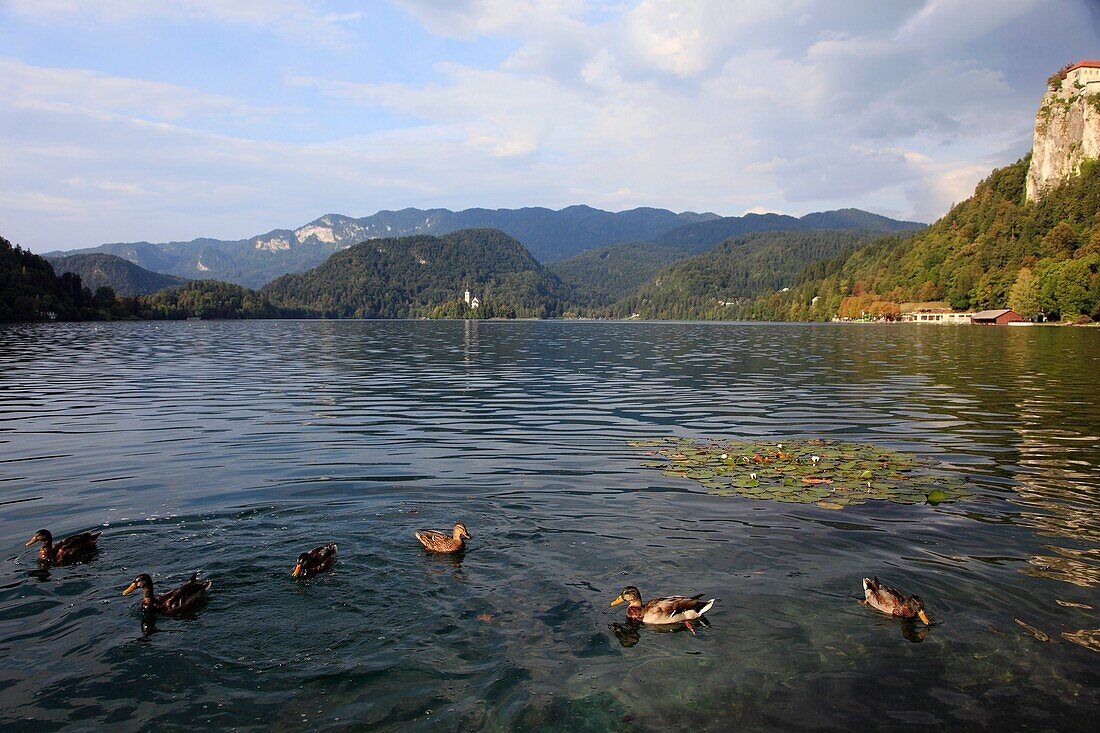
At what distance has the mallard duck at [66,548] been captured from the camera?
1327cm

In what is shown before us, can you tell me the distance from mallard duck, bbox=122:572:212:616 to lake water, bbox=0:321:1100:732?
1.21 ft

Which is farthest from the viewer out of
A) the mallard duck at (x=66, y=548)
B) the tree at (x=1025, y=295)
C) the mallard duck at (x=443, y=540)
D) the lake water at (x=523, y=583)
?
the tree at (x=1025, y=295)

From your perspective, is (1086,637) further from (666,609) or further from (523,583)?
(523,583)

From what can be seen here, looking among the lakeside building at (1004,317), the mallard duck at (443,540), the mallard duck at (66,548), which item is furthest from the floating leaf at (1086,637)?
the lakeside building at (1004,317)

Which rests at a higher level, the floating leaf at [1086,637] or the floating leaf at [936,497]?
the floating leaf at [936,497]

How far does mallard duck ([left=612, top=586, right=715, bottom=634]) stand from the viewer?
432 inches

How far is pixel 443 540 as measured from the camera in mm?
13742

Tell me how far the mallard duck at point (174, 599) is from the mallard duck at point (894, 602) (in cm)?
1175

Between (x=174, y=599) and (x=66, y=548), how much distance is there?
400cm

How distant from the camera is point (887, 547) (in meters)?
14.4

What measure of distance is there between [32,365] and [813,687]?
70.1 meters

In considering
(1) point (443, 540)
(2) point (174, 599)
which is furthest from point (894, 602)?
(2) point (174, 599)

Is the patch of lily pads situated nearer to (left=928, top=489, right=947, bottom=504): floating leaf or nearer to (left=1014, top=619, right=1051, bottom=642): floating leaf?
(left=928, top=489, right=947, bottom=504): floating leaf

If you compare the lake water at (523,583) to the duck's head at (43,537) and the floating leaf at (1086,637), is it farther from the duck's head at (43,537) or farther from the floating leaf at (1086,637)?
the duck's head at (43,537)
